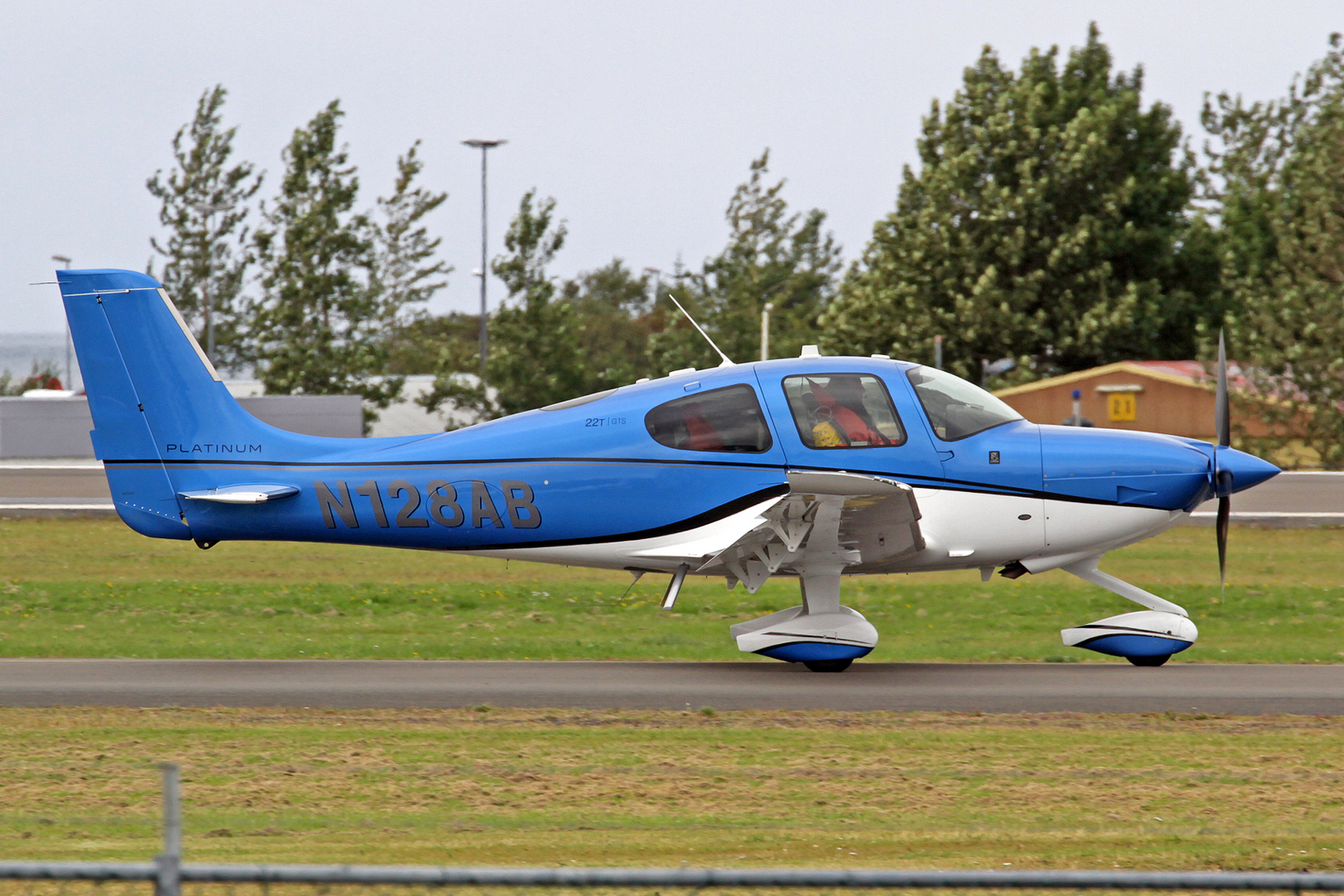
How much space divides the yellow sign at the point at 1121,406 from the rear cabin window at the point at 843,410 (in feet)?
117

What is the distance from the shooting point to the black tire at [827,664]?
11852 millimetres

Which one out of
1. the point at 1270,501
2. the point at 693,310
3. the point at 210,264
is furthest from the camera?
the point at 210,264

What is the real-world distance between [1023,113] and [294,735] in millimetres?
43313

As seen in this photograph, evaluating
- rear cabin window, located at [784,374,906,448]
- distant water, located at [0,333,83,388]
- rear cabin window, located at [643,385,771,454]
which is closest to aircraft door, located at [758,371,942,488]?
rear cabin window, located at [784,374,906,448]

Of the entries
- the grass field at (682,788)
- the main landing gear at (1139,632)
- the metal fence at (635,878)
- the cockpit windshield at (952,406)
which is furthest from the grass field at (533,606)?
the metal fence at (635,878)

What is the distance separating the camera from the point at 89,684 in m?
11.4

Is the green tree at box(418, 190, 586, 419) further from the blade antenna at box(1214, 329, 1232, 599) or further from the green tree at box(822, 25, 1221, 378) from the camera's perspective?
the blade antenna at box(1214, 329, 1232, 599)

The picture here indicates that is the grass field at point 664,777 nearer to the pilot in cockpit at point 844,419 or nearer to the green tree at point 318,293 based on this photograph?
the pilot in cockpit at point 844,419

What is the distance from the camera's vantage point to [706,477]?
1166 centimetres

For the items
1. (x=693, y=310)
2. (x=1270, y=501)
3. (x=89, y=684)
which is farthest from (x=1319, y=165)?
(x=89, y=684)

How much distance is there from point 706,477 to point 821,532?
3.55 ft

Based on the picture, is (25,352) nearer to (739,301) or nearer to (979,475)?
(739,301)

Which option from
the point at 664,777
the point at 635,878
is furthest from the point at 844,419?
the point at 635,878

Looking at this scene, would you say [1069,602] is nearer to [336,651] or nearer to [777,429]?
[777,429]
